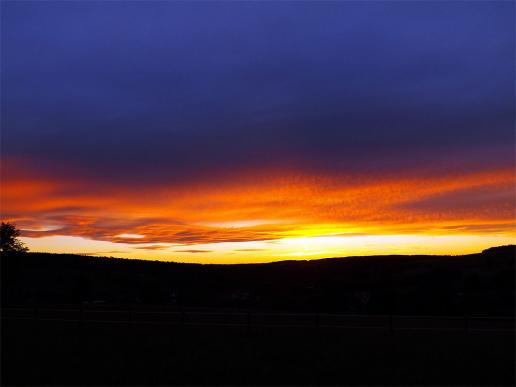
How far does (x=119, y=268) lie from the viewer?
96.2m

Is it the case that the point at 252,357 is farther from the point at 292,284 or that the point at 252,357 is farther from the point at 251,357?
the point at 292,284

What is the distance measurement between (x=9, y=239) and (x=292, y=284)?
37582 mm

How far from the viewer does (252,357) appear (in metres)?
19.6

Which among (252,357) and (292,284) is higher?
(292,284)

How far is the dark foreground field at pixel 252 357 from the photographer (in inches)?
628

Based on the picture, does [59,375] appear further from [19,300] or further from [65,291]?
[65,291]

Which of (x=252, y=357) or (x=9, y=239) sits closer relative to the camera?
(x=252, y=357)

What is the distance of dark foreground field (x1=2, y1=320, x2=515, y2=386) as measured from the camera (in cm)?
1596

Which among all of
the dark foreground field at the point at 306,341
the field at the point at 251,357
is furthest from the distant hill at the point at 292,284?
the field at the point at 251,357

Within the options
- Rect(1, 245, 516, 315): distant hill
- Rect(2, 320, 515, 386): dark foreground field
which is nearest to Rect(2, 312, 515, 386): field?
Rect(2, 320, 515, 386): dark foreground field

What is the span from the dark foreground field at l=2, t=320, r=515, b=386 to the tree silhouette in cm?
2810

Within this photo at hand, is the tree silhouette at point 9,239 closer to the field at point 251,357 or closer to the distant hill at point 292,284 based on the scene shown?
the distant hill at point 292,284

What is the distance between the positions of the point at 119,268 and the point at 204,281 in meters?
18.8

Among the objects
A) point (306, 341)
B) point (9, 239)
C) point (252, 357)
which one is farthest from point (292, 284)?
point (252, 357)
